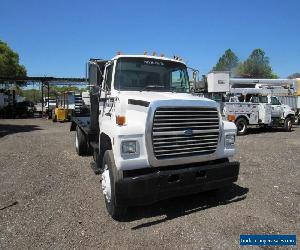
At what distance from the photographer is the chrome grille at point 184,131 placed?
5.45 metres

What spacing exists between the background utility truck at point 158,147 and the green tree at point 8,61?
41129 mm

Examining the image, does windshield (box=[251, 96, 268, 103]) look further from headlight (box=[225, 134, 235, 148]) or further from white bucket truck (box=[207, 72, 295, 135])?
headlight (box=[225, 134, 235, 148])

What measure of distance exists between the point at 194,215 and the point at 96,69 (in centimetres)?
360

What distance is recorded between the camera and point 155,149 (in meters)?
5.45

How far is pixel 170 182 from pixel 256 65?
269 ft

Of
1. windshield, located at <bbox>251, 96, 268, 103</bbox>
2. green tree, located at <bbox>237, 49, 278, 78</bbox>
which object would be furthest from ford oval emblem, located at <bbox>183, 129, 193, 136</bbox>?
green tree, located at <bbox>237, 49, 278, 78</bbox>

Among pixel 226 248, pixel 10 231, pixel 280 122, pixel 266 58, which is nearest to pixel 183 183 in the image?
pixel 226 248

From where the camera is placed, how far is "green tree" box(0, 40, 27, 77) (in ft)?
145

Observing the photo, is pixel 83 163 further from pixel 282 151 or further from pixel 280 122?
pixel 280 122

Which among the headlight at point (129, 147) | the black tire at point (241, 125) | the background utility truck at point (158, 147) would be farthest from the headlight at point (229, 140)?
the black tire at point (241, 125)

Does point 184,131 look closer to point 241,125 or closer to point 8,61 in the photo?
point 241,125

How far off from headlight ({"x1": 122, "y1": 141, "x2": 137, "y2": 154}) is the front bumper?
39cm

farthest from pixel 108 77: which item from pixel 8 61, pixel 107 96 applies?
pixel 8 61

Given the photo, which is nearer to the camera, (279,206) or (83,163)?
(279,206)
